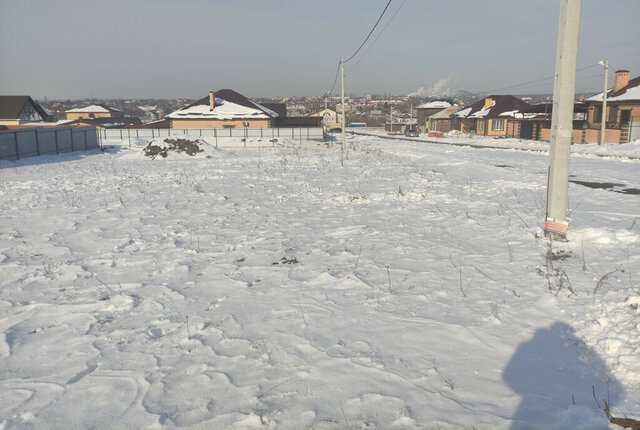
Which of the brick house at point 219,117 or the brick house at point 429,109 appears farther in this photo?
the brick house at point 429,109

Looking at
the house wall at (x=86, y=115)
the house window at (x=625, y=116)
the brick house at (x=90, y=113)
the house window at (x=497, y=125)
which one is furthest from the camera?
the brick house at (x=90, y=113)

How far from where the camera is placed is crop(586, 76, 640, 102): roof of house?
1416 inches

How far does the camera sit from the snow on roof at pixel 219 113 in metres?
51.6

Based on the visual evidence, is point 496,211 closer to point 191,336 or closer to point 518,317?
point 518,317

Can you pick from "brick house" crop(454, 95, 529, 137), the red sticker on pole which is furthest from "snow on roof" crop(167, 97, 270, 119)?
the red sticker on pole

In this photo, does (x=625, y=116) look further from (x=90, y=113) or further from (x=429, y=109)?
(x=90, y=113)

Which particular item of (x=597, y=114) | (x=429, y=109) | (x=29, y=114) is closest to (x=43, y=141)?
(x=29, y=114)

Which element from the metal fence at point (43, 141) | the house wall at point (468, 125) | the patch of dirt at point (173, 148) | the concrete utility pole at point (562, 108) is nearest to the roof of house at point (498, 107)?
the house wall at point (468, 125)

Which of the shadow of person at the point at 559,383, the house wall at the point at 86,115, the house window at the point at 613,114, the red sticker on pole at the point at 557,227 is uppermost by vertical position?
the house wall at the point at 86,115

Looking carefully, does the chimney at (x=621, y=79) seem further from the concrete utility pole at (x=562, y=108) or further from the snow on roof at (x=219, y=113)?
the concrete utility pole at (x=562, y=108)

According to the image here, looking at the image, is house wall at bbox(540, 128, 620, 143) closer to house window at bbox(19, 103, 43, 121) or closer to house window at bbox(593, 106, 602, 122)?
house window at bbox(593, 106, 602, 122)

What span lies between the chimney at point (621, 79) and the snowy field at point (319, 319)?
39128 mm

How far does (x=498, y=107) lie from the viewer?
56.9 meters

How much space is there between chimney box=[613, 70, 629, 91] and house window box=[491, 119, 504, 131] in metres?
15.0
